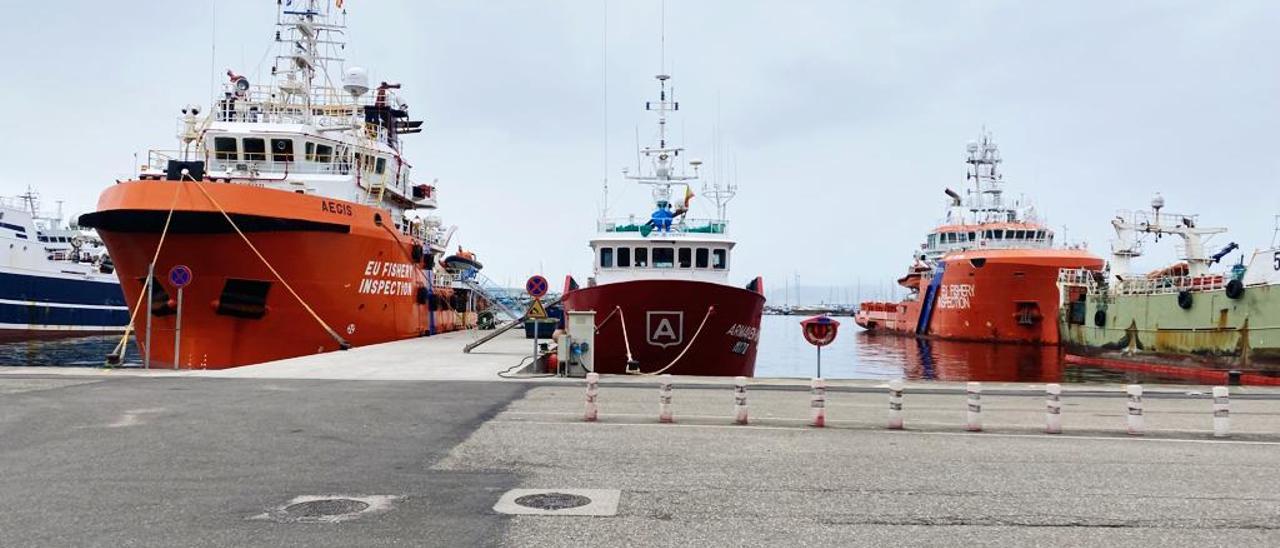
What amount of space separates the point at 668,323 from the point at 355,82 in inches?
759

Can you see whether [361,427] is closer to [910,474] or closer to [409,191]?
[910,474]

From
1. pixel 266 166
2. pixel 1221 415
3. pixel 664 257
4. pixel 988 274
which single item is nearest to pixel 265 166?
pixel 266 166

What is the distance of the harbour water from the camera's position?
107 ft

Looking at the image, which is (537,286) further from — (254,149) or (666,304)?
(254,149)

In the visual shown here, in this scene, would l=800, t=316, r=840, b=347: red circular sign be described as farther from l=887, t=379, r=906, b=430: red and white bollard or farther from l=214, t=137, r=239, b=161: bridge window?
l=214, t=137, r=239, b=161: bridge window

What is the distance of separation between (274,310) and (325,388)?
931 cm

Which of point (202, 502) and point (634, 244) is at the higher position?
point (634, 244)

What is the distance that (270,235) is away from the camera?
73.5 ft

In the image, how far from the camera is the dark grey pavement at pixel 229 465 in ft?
19.8

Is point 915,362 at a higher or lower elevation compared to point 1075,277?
lower

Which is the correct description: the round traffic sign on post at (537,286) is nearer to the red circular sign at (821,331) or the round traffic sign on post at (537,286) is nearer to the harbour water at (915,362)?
the red circular sign at (821,331)

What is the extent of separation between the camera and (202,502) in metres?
6.81

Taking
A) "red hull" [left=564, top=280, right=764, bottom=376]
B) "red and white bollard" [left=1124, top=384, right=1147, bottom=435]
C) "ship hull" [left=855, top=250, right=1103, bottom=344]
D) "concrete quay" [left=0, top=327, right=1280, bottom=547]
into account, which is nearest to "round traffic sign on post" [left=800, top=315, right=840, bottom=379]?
"concrete quay" [left=0, top=327, right=1280, bottom=547]

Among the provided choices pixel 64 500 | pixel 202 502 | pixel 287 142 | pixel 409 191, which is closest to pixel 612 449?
pixel 202 502
